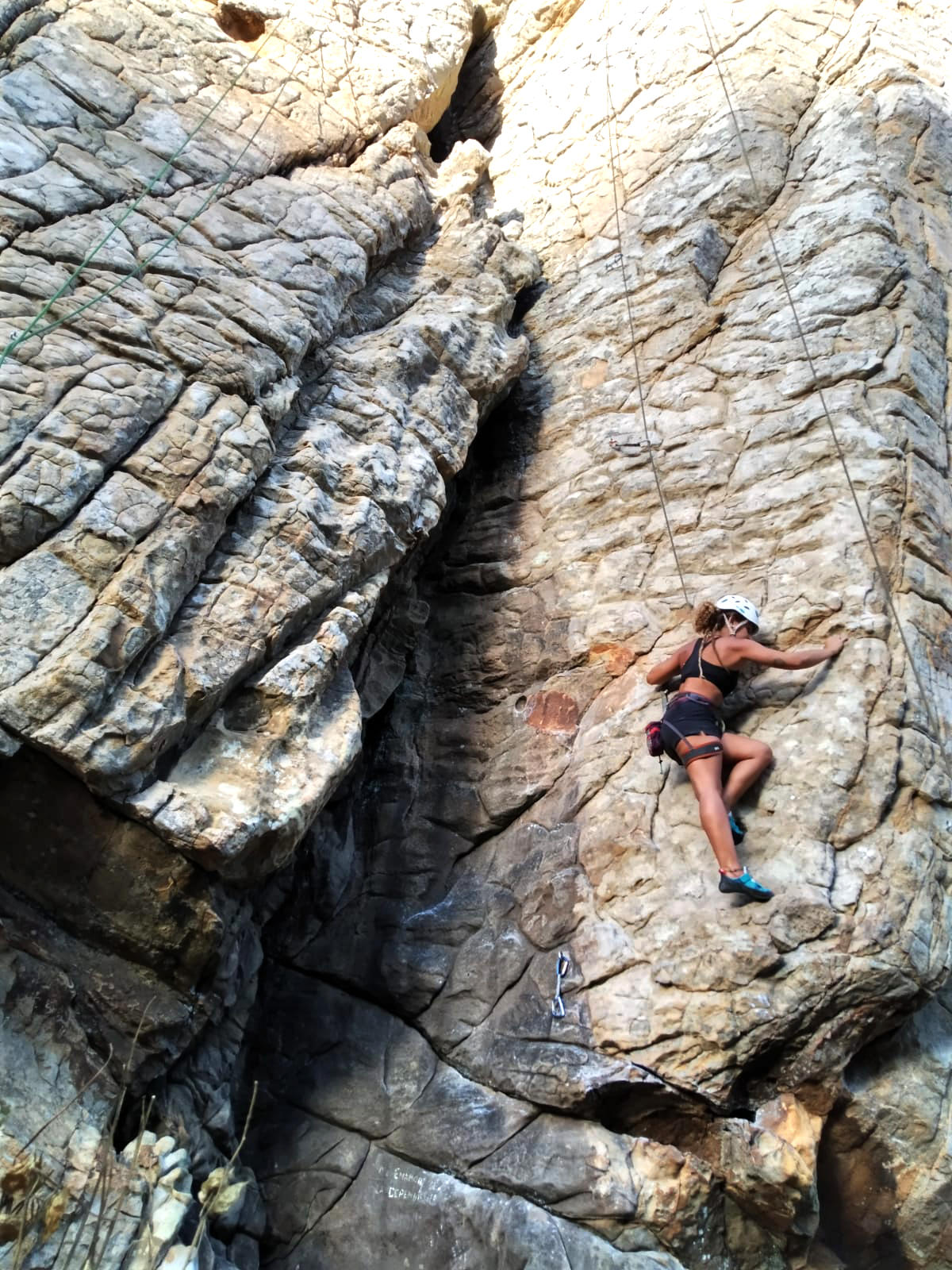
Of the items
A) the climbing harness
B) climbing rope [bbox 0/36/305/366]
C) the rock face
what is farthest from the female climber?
climbing rope [bbox 0/36/305/366]

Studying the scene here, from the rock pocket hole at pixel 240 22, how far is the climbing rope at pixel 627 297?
268cm

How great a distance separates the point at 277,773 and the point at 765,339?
151 inches

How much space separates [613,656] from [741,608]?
822 millimetres

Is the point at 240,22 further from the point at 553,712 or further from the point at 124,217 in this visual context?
the point at 553,712

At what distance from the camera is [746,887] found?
152 inches

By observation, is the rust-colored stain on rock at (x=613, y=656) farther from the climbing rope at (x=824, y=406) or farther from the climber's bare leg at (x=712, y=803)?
the climbing rope at (x=824, y=406)

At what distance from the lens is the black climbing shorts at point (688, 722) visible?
4.24m

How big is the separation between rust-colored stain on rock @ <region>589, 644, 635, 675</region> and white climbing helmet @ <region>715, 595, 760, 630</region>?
652 mm

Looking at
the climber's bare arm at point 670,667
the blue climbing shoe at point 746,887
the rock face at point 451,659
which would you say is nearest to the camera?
the rock face at point 451,659

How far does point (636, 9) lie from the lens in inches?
327

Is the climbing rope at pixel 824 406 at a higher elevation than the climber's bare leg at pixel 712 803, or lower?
higher

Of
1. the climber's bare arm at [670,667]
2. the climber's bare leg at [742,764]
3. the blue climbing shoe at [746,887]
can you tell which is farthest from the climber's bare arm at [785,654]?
the blue climbing shoe at [746,887]

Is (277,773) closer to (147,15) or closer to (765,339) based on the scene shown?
(765,339)

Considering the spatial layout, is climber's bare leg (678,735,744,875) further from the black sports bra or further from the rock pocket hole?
the rock pocket hole
